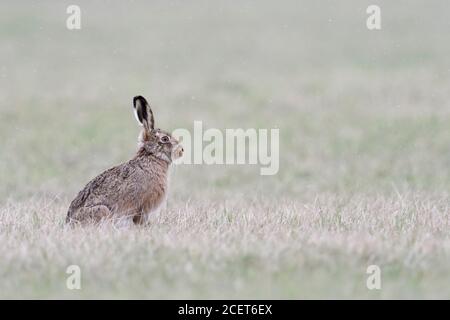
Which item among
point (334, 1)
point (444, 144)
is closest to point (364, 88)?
point (444, 144)

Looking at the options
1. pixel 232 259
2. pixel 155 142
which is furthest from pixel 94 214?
pixel 232 259

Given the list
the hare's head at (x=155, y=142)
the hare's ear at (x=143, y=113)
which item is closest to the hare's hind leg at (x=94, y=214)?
the hare's head at (x=155, y=142)

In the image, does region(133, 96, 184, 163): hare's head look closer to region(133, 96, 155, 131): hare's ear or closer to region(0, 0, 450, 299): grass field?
region(133, 96, 155, 131): hare's ear

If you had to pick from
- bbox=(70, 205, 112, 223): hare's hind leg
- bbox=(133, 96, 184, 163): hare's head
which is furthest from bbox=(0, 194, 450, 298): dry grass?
bbox=(133, 96, 184, 163): hare's head

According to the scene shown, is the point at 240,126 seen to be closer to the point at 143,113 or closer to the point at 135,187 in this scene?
the point at 143,113

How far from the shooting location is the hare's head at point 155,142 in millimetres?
10016

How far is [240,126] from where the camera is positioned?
21391 mm

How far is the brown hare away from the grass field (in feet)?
0.89

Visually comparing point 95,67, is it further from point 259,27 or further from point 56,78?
point 259,27

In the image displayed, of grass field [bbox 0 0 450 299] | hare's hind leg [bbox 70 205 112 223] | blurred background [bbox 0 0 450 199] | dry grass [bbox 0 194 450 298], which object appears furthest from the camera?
blurred background [bbox 0 0 450 199]

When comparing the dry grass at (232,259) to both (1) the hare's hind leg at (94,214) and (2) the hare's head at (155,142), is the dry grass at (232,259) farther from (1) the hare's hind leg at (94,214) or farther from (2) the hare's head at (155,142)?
(2) the hare's head at (155,142)

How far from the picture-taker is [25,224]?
9672mm

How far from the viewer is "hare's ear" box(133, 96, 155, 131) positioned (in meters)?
9.85
